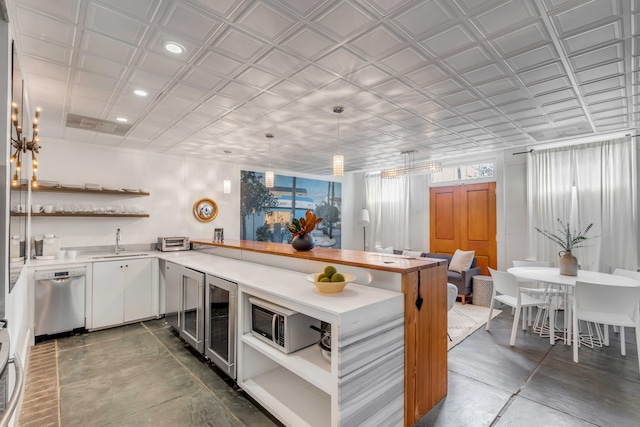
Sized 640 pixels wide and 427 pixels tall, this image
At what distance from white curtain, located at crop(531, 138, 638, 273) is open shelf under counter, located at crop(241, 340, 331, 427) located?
4660mm

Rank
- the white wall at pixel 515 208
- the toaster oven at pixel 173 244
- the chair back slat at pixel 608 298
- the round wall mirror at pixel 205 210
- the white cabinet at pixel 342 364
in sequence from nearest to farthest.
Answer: the white cabinet at pixel 342 364
the chair back slat at pixel 608 298
the toaster oven at pixel 173 244
the white wall at pixel 515 208
the round wall mirror at pixel 205 210

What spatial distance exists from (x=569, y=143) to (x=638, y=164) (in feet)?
2.80

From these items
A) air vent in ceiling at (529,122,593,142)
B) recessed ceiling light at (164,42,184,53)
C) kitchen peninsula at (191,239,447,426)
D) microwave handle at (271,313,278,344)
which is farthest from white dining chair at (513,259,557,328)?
recessed ceiling light at (164,42,184,53)

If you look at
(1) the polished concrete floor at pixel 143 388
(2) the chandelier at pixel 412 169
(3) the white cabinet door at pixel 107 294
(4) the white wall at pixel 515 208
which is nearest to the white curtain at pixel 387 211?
(2) the chandelier at pixel 412 169

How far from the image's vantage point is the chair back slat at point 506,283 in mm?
3455

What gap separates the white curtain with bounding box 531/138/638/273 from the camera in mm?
4168

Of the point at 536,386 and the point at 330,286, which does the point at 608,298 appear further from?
the point at 330,286

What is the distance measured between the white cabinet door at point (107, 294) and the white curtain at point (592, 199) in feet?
21.3

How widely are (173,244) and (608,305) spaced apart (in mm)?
5694

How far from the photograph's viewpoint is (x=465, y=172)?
6039 millimetres

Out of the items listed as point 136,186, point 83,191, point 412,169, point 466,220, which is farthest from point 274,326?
point 466,220

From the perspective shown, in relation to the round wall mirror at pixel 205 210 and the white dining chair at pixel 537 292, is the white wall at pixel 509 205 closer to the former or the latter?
the white dining chair at pixel 537 292

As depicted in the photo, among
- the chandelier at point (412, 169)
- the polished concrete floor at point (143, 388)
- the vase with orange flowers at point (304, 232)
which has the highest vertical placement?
the chandelier at point (412, 169)

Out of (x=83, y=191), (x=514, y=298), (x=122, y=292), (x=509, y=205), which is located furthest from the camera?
(x=509, y=205)
